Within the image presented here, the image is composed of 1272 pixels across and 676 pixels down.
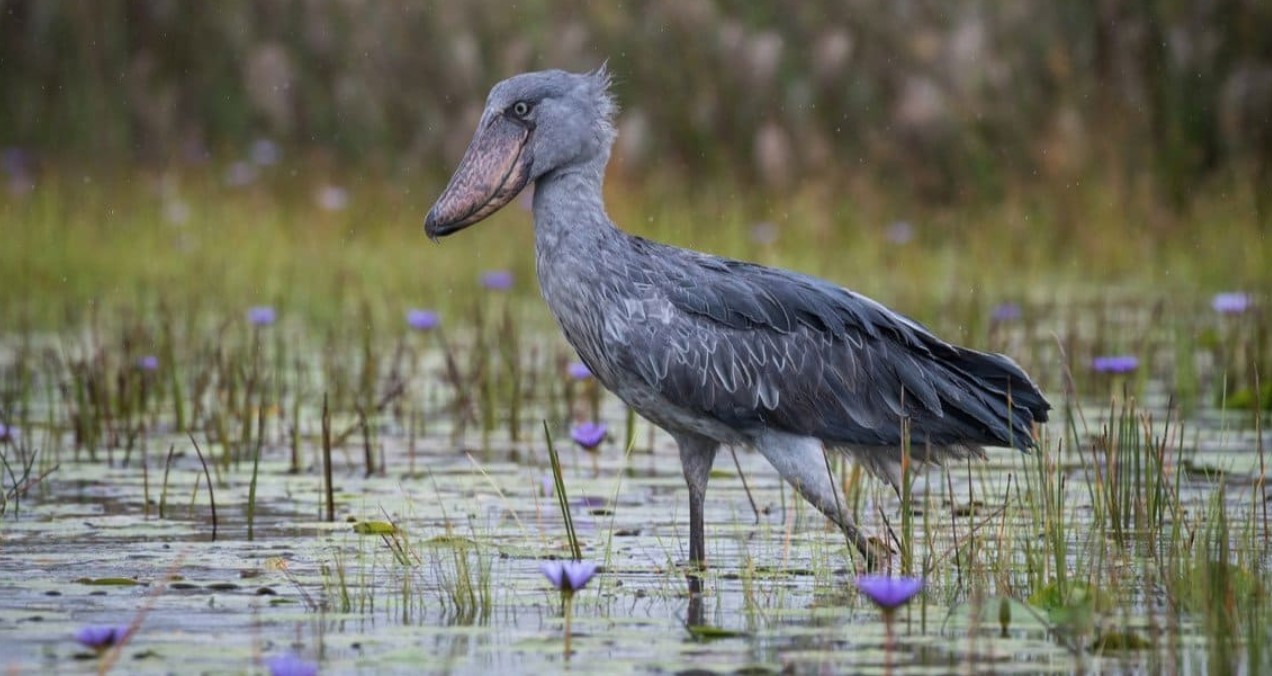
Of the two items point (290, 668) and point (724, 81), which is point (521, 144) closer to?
point (290, 668)

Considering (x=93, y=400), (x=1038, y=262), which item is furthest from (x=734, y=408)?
(x=1038, y=262)

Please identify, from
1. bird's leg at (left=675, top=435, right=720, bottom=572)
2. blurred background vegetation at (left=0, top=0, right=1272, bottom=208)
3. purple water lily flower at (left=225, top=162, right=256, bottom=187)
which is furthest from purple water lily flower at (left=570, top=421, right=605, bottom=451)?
purple water lily flower at (left=225, top=162, right=256, bottom=187)

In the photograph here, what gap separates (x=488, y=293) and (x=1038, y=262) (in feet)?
10.9

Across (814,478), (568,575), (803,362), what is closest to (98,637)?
(568,575)

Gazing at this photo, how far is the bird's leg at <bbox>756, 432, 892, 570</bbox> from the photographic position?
5.27 meters

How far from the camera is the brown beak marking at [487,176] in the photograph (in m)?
5.96

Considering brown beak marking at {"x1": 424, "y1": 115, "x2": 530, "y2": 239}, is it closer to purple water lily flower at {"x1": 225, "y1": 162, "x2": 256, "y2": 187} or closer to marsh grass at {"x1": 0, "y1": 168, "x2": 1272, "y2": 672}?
marsh grass at {"x1": 0, "y1": 168, "x2": 1272, "y2": 672}

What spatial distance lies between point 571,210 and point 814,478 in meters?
1.06

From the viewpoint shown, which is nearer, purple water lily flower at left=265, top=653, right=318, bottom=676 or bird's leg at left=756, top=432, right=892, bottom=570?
purple water lily flower at left=265, top=653, right=318, bottom=676

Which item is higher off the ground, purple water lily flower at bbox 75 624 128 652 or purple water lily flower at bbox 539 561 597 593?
purple water lily flower at bbox 539 561 597 593

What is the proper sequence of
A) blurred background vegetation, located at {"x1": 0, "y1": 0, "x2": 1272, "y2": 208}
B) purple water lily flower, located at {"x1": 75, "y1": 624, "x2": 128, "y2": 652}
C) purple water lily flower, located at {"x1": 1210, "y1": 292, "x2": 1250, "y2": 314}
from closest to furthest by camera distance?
purple water lily flower, located at {"x1": 75, "y1": 624, "x2": 128, "y2": 652}, purple water lily flower, located at {"x1": 1210, "y1": 292, "x2": 1250, "y2": 314}, blurred background vegetation, located at {"x1": 0, "y1": 0, "x2": 1272, "y2": 208}

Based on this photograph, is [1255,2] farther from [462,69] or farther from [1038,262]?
[462,69]

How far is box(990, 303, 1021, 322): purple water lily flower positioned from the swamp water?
5.42 feet

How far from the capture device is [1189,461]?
6.83 m
